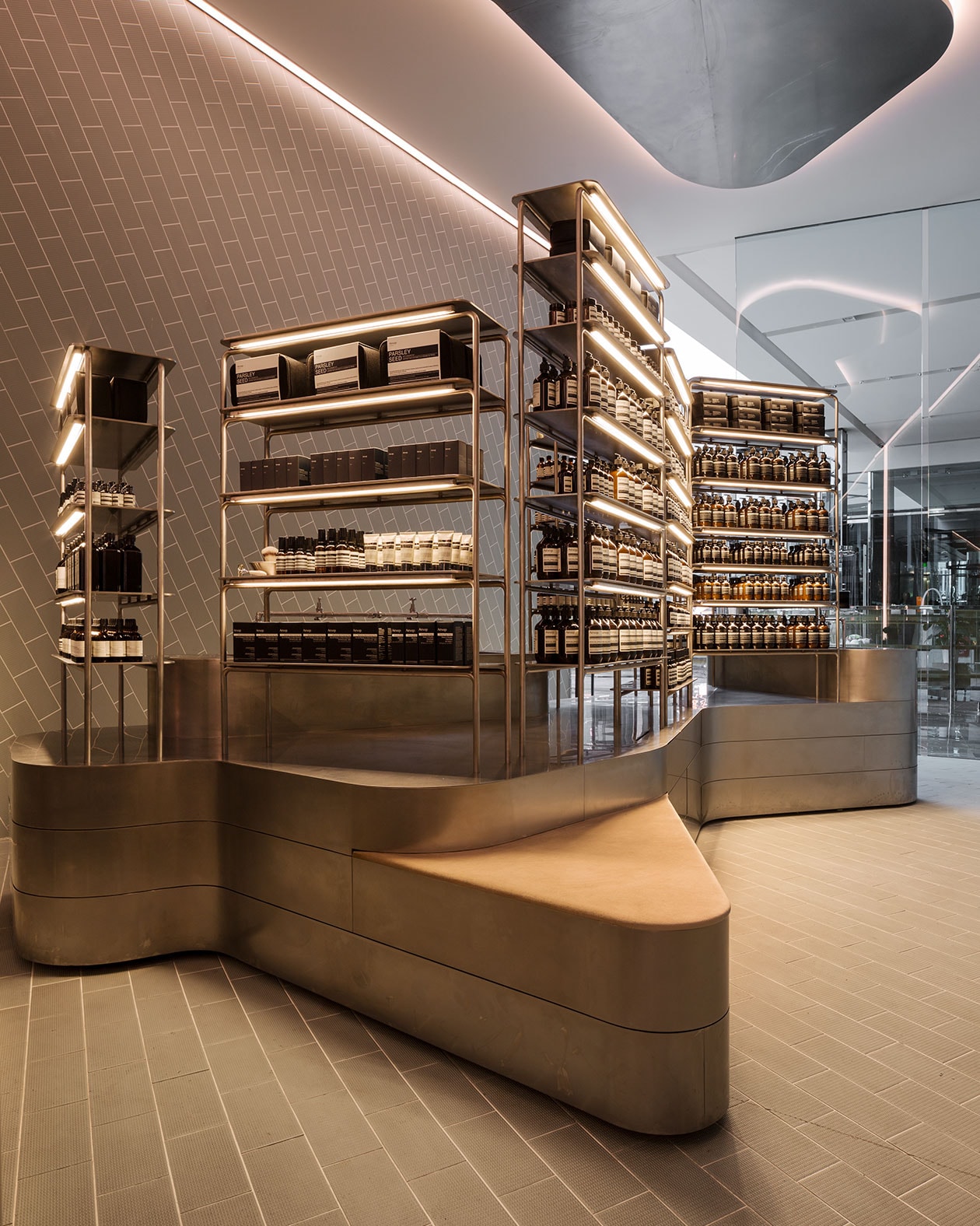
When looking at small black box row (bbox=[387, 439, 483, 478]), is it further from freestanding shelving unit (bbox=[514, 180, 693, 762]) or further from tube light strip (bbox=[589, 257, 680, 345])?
tube light strip (bbox=[589, 257, 680, 345])

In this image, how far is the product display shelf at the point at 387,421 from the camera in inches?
146

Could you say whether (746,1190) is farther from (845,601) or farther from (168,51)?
Result: (168,51)

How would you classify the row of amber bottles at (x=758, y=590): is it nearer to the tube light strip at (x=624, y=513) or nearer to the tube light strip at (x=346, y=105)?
the tube light strip at (x=624, y=513)

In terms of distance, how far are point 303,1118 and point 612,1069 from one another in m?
0.92

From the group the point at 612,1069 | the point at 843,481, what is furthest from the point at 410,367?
the point at 843,481

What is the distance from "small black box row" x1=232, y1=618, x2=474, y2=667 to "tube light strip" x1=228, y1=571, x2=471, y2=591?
0.18m

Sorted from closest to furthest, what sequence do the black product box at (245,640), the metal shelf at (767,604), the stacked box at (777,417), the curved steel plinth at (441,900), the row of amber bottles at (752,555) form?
the curved steel plinth at (441,900) < the black product box at (245,640) < the metal shelf at (767,604) < the row of amber bottles at (752,555) < the stacked box at (777,417)

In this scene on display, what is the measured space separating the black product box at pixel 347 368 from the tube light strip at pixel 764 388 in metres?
3.77

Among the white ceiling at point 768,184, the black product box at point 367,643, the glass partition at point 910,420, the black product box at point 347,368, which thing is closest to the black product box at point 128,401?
the black product box at point 347,368

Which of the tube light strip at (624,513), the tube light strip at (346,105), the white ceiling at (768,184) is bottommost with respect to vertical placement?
the tube light strip at (624,513)

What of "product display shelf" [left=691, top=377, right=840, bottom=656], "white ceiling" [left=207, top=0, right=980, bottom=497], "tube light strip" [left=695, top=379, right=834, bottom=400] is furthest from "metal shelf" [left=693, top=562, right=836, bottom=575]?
"white ceiling" [left=207, top=0, right=980, bottom=497]

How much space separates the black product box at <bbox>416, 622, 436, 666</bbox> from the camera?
3.89 m

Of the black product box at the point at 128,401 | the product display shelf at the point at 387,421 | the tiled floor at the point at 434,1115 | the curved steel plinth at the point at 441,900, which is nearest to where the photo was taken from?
the tiled floor at the point at 434,1115

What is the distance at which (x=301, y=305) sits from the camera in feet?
24.6
